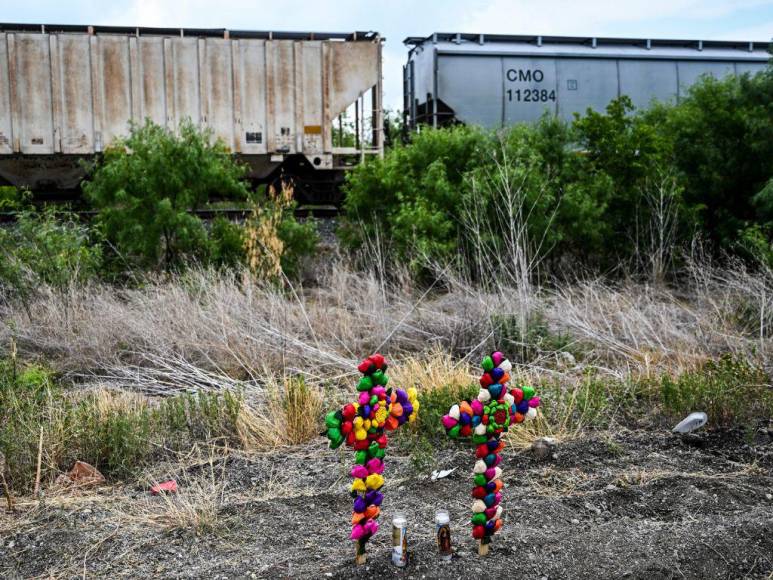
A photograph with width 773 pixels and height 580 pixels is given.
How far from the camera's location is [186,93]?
15930 millimetres

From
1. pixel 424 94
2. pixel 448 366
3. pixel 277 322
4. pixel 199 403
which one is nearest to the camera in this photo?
pixel 199 403

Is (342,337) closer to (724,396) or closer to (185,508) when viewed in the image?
(724,396)

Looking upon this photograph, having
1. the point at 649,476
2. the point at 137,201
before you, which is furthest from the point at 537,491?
the point at 137,201

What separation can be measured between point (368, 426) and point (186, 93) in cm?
1420

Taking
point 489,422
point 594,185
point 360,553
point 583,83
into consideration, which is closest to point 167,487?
point 360,553

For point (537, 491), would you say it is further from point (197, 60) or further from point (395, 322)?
point (197, 60)

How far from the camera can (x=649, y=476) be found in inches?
159

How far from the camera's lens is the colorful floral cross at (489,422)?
9.92ft

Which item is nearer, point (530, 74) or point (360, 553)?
point (360, 553)

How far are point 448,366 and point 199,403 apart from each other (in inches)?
70.8

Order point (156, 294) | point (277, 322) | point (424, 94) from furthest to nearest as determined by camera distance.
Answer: point (424, 94) < point (156, 294) < point (277, 322)

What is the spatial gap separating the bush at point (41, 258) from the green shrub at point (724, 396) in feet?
17.8

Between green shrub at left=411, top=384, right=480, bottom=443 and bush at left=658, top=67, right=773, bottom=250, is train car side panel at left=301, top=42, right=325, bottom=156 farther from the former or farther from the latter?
green shrub at left=411, top=384, right=480, bottom=443

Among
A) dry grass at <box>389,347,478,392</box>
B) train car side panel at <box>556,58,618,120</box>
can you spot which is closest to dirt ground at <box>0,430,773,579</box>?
dry grass at <box>389,347,478,392</box>
